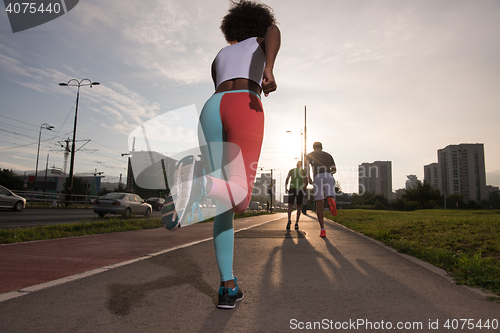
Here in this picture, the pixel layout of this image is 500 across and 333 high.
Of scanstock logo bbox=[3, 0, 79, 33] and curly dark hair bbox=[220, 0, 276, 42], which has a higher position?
scanstock logo bbox=[3, 0, 79, 33]

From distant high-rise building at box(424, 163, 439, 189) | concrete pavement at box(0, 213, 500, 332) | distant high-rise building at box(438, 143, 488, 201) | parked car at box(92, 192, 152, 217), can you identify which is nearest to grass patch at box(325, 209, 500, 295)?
concrete pavement at box(0, 213, 500, 332)

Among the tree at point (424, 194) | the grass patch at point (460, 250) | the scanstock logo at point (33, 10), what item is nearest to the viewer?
the grass patch at point (460, 250)

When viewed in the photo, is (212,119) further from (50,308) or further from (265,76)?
(50,308)

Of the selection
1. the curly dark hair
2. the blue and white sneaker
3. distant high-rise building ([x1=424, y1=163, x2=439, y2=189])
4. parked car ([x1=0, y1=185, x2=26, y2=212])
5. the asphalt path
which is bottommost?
the asphalt path

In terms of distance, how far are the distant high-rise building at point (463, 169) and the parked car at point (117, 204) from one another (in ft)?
362

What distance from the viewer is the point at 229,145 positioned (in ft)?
6.75

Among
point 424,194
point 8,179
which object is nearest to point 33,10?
point 424,194

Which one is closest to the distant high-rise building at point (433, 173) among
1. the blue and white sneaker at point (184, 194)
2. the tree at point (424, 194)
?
the tree at point (424, 194)

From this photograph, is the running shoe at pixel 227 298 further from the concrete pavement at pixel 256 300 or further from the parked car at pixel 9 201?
the parked car at pixel 9 201

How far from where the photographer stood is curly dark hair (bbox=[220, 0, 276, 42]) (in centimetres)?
242

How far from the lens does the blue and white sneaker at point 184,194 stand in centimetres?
187

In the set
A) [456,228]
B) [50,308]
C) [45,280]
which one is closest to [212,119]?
[50,308]

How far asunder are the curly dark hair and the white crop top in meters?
0.16

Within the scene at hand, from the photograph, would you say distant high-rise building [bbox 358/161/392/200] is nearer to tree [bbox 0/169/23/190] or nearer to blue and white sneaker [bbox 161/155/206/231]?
tree [bbox 0/169/23/190]
